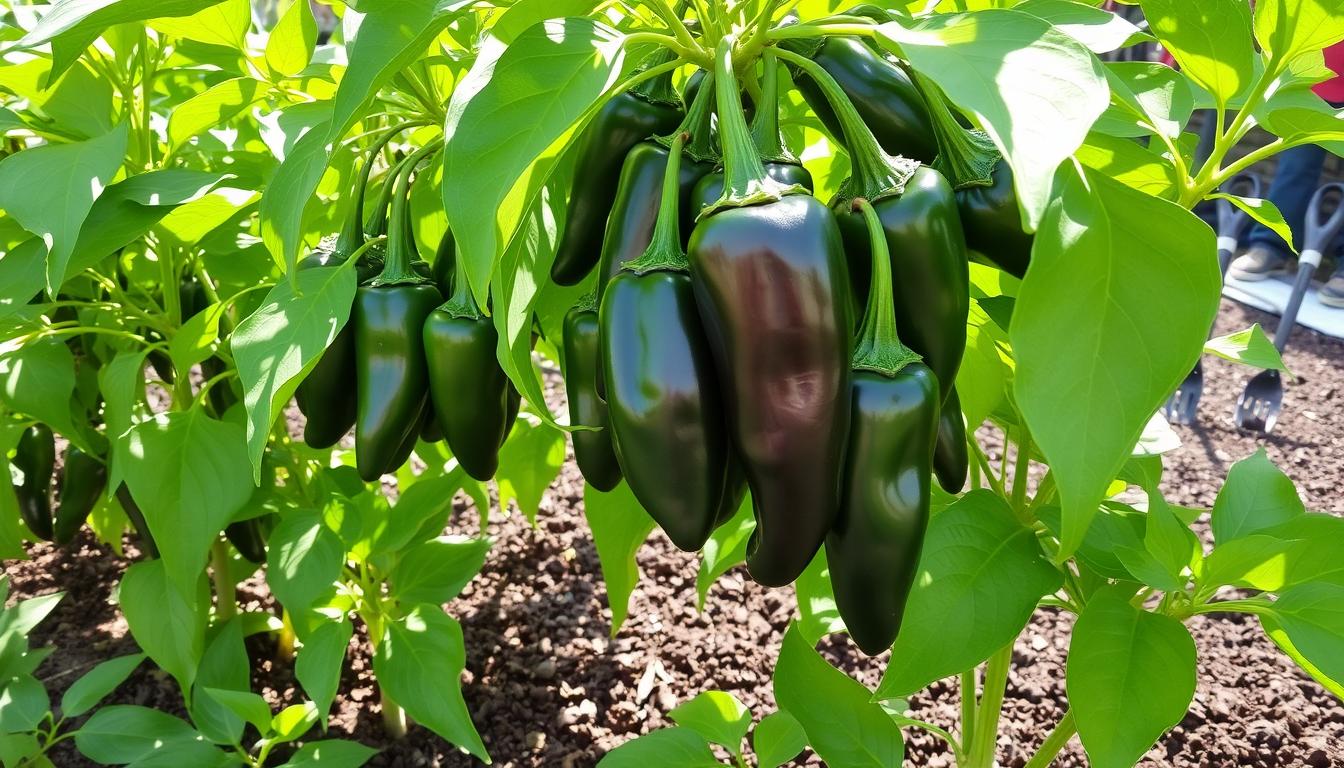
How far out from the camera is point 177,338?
39.5 inches

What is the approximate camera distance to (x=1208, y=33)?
690 millimetres

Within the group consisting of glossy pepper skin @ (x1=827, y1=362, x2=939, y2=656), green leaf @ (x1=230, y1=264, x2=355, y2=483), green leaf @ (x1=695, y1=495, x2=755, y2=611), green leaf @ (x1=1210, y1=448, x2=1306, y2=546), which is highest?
green leaf @ (x1=230, y1=264, x2=355, y2=483)

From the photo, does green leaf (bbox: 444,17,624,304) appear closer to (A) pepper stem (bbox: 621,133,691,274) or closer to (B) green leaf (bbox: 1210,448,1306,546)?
(A) pepper stem (bbox: 621,133,691,274)

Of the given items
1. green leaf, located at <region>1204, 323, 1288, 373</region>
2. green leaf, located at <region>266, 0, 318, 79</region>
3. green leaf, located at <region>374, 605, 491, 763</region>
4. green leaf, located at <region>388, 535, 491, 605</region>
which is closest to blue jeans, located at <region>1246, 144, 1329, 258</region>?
green leaf, located at <region>1204, 323, 1288, 373</region>

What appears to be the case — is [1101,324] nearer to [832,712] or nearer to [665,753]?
[832,712]

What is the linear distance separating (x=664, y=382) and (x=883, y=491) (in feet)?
0.44

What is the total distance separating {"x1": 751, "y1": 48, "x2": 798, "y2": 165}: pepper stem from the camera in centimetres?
58

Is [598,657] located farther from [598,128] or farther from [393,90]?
[598,128]

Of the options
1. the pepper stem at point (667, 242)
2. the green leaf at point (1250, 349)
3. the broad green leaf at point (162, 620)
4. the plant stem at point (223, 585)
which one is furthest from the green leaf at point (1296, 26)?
the plant stem at point (223, 585)

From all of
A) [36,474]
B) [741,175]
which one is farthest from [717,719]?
[36,474]

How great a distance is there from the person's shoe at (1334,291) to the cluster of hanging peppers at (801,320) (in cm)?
342

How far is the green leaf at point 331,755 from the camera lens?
115 cm

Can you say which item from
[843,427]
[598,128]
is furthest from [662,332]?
[598,128]

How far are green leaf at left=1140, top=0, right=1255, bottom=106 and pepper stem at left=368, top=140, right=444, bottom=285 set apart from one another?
523 mm
